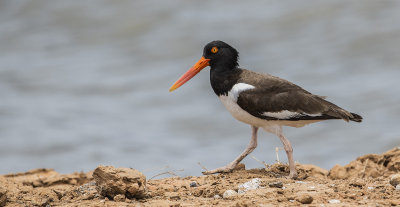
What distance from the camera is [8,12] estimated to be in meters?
21.3

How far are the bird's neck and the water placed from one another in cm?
437

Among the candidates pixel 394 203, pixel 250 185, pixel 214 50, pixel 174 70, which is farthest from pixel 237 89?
pixel 174 70

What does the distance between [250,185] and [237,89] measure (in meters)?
1.41

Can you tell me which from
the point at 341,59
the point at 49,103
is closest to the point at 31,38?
the point at 49,103

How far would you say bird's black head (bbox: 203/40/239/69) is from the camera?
8312 mm

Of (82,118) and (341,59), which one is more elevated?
(341,59)

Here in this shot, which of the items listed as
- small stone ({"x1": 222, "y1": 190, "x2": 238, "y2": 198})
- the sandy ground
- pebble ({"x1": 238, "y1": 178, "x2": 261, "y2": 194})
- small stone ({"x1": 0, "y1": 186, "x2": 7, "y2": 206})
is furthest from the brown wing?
small stone ({"x1": 0, "y1": 186, "x2": 7, "y2": 206})

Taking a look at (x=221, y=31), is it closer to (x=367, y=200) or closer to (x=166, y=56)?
(x=166, y=56)

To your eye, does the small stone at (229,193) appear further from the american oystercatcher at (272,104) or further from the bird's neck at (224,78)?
the bird's neck at (224,78)

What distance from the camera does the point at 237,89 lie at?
7.76 m

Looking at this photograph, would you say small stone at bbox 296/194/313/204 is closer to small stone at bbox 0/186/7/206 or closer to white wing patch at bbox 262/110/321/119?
white wing patch at bbox 262/110/321/119

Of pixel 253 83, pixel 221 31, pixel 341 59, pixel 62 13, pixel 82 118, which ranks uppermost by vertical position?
pixel 62 13

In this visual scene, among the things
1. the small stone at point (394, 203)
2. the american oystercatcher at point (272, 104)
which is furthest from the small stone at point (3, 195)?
the small stone at point (394, 203)

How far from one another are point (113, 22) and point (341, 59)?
7.15 m
